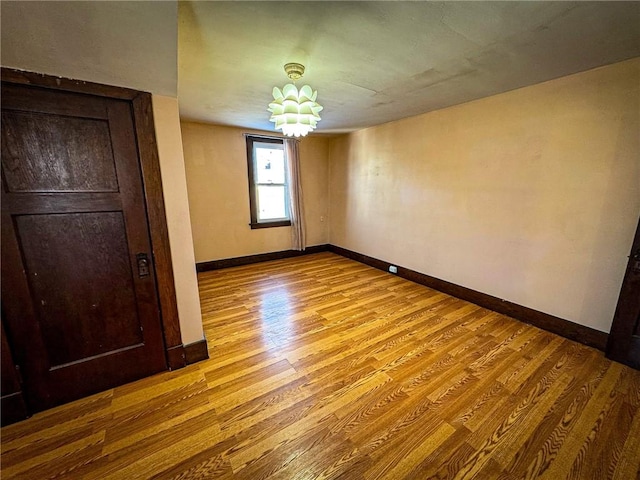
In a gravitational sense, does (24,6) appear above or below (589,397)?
above

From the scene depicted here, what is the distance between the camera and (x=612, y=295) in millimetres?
2109

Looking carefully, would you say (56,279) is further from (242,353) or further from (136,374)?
(242,353)

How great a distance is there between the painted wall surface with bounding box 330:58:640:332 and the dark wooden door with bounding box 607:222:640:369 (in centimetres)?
15

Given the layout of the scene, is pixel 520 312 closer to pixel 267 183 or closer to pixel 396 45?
pixel 396 45

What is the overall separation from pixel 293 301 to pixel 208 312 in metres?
0.96

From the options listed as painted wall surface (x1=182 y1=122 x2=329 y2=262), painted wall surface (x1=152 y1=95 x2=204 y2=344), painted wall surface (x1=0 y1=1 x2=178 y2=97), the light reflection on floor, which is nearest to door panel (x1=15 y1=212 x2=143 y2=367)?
painted wall surface (x1=152 y1=95 x2=204 y2=344)

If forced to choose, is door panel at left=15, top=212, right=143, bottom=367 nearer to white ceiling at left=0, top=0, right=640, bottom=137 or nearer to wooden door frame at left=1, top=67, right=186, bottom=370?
wooden door frame at left=1, top=67, right=186, bottom=370

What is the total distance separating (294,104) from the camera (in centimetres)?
192

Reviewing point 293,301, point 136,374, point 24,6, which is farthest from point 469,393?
point 24,6

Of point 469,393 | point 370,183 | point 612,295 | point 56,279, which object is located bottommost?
point 469,393

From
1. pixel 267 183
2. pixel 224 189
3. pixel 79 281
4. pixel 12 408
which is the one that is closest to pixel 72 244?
pixel 79 281

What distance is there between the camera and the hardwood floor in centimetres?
131

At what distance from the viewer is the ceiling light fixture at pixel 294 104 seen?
188 centimetres

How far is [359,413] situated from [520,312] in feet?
6.95
